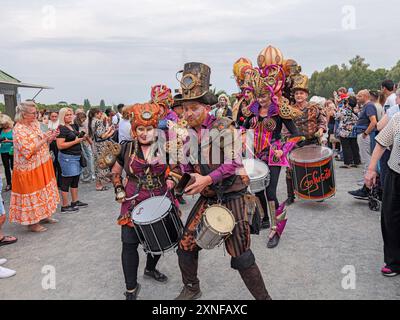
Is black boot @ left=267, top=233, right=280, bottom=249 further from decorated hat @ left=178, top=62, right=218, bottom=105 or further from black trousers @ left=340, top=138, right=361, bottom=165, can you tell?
black trousers @ left=340, top=138, right=361, bottom=165

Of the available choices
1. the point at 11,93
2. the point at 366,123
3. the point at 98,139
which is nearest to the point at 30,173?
the point at 98,139

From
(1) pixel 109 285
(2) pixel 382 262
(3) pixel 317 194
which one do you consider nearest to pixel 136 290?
(1) pixel 109 285

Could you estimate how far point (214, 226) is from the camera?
8.23 ft

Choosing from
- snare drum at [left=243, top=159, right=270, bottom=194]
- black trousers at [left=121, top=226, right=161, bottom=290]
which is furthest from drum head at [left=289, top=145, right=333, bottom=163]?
black trousers at [left=121, top=226, right=161, bottom=290]

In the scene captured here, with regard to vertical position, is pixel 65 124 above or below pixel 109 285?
above

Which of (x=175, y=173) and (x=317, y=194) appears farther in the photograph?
(x=317, y=194)

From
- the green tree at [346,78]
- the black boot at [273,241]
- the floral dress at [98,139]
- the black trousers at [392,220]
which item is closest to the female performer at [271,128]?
the black boot at [273,241]

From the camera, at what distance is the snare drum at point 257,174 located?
12.9ft

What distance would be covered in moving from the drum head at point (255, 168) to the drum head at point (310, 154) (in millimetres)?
1314

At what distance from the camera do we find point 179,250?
2.89 meters

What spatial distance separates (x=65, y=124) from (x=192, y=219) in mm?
3815

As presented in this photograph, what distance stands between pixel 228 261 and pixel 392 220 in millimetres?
1682

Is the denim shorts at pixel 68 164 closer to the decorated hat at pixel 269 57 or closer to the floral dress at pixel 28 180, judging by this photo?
the floral dress at pixel 28 180
